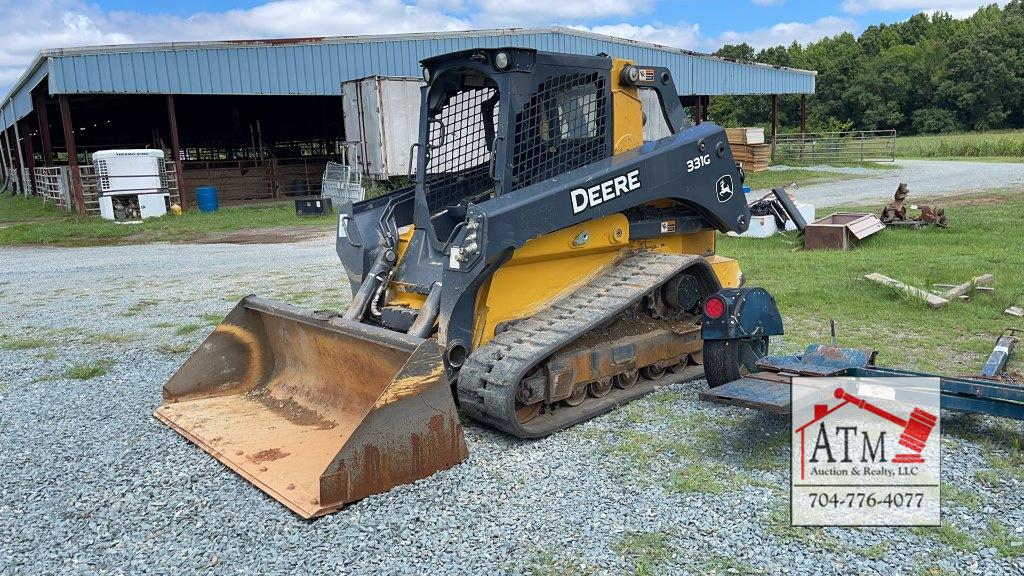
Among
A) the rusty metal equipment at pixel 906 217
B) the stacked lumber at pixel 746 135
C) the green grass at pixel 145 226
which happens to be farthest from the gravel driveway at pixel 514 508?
the stacked lumber at pixel 746 135

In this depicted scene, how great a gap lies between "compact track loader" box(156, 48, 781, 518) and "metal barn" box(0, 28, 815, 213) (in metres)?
15.8

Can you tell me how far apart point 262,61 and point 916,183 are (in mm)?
18352

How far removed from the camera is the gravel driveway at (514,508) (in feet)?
11.1

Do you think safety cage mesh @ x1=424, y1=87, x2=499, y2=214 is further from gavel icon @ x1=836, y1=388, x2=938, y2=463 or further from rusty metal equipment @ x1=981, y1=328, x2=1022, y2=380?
rusty metal equipment @ x1=981, y1=328, x2=1022, y2=380

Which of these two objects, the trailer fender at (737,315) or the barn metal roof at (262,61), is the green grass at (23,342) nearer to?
the trailer fender at (737,315)

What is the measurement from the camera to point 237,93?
69.7 feet

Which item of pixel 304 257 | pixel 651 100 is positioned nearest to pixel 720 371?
pixel 304 257

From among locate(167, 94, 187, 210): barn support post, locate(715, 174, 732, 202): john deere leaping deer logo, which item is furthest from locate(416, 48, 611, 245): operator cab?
locate(167, 94, 187, 210): barn support post

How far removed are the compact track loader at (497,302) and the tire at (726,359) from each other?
0.01 meters

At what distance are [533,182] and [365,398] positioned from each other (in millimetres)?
1792

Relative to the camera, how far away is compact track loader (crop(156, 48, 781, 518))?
4387 mm

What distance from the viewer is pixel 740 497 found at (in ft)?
12.6

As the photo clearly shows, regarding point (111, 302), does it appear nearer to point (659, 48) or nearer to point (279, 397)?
point (279, 397)

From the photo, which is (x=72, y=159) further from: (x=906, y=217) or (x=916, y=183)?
(x=916, y=183)
